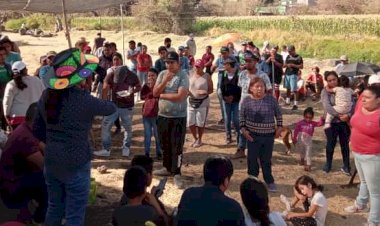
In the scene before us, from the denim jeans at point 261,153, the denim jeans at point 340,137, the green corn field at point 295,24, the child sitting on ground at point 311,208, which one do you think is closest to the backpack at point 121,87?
the denim jeans at point 261,153

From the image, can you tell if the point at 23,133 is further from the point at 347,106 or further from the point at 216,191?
the point at 347,106

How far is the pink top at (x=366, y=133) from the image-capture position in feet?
18.2

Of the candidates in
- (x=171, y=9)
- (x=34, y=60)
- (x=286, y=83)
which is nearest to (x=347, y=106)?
(x=286, y=83)

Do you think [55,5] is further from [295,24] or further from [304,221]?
[295,24]

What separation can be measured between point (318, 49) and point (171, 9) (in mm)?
13812

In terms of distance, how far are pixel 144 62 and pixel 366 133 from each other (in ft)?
25.7

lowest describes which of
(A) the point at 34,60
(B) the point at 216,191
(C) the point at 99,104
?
(A) the point at 34,60

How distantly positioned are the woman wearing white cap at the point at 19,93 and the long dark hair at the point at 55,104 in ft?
9.72

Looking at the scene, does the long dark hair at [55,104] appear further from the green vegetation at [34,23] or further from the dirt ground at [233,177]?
the green vegetation at [34,23]

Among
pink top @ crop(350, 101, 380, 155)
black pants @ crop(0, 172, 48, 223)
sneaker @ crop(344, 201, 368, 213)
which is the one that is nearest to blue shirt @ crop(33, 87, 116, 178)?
black pants @ crop(0, 172, 48, 223)

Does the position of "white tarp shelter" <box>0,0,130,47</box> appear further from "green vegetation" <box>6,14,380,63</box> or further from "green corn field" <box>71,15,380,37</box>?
"green corn field" <box>71,15,380,37</box>

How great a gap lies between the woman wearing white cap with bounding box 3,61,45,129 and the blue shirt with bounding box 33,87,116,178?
2.86m

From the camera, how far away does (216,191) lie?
3439 millimetres

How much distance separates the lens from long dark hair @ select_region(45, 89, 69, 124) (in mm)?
4160
